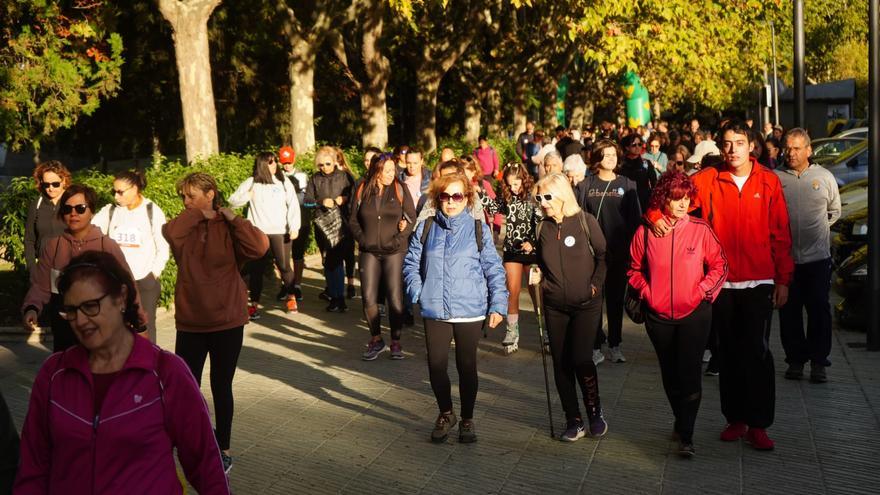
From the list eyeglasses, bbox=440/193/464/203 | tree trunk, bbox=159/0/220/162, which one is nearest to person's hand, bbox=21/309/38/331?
eyeglasses, bbox=440/193/464/203

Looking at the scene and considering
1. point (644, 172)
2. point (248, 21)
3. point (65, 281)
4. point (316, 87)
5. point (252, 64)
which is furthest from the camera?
point (316, 87)

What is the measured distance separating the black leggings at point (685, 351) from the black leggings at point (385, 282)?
141 inches

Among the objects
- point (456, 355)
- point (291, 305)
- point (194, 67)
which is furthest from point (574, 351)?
point (194, 67)

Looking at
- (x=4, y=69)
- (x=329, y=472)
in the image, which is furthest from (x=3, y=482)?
(x=4, y=69)

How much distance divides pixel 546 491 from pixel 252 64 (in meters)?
29.0

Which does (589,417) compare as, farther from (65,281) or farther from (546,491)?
(65,281)

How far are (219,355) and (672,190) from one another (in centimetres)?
273

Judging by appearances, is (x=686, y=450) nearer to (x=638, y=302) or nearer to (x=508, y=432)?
(x=638, y=302)

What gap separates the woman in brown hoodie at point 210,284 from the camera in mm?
6586

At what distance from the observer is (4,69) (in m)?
22.0

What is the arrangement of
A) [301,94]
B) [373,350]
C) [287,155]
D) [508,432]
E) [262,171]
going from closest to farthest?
[508,432] → [373,350] → [262,171] → [287,155] → [301,94]

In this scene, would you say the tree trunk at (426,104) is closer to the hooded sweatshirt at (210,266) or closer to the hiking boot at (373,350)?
the hiking boot at (373,350)

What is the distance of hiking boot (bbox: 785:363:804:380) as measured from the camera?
904cm

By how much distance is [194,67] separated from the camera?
1586 cm
